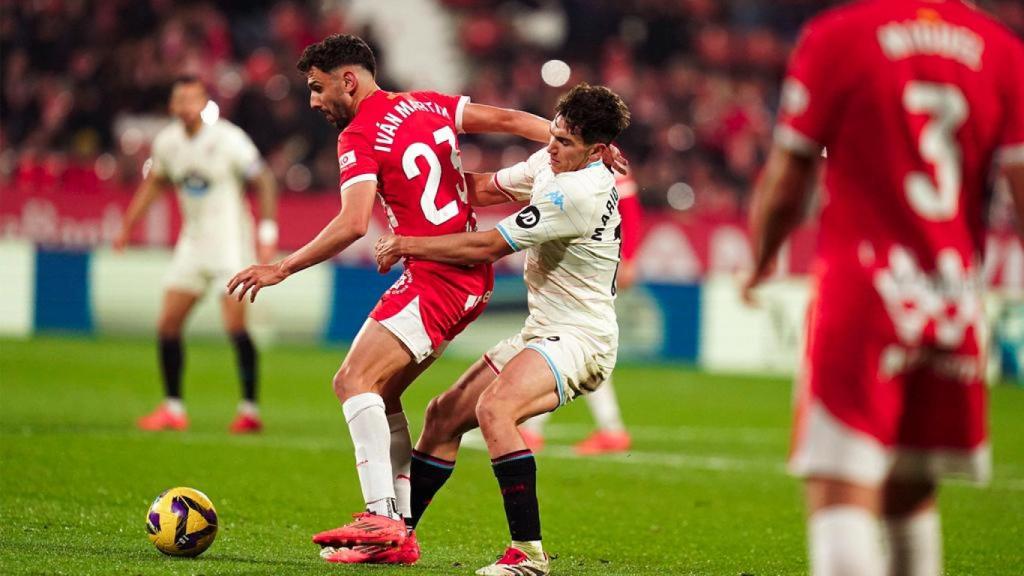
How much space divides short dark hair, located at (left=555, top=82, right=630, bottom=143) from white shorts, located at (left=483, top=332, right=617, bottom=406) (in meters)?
0.87

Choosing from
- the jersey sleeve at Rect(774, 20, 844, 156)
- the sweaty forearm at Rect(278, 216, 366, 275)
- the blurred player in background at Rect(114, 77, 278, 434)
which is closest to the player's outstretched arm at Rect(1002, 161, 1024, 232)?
the jersey sleeve at Rect(774, 20, 844, 156)

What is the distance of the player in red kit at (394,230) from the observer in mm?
6102

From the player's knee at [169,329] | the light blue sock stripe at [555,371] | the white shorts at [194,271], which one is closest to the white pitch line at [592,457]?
the player's knee at [169,329]

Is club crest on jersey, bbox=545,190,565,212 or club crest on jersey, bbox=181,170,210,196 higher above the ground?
club crest on jersey, bbox=181,170,210,196

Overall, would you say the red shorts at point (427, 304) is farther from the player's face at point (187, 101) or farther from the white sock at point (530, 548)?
the player's face at point (187, 101)

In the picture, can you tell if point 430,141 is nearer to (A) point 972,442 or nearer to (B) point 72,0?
(A) point 972,442

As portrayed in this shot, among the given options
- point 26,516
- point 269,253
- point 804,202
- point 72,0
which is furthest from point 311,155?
point 804,202

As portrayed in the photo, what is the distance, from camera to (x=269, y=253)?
11.4 meters

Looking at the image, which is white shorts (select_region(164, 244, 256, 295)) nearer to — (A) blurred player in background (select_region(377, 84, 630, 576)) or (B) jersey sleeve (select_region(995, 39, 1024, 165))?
(A) blurred player in background (select_region(377, 84, 630, 576))

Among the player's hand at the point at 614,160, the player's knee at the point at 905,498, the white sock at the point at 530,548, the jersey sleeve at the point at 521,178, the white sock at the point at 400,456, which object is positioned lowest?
the white sock at the point at 530,548

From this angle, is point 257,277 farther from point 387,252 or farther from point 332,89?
point 332,89

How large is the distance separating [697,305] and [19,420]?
9.62 metres

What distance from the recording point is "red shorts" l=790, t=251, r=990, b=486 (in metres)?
3.63

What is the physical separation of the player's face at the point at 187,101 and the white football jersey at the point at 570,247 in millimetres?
5553
